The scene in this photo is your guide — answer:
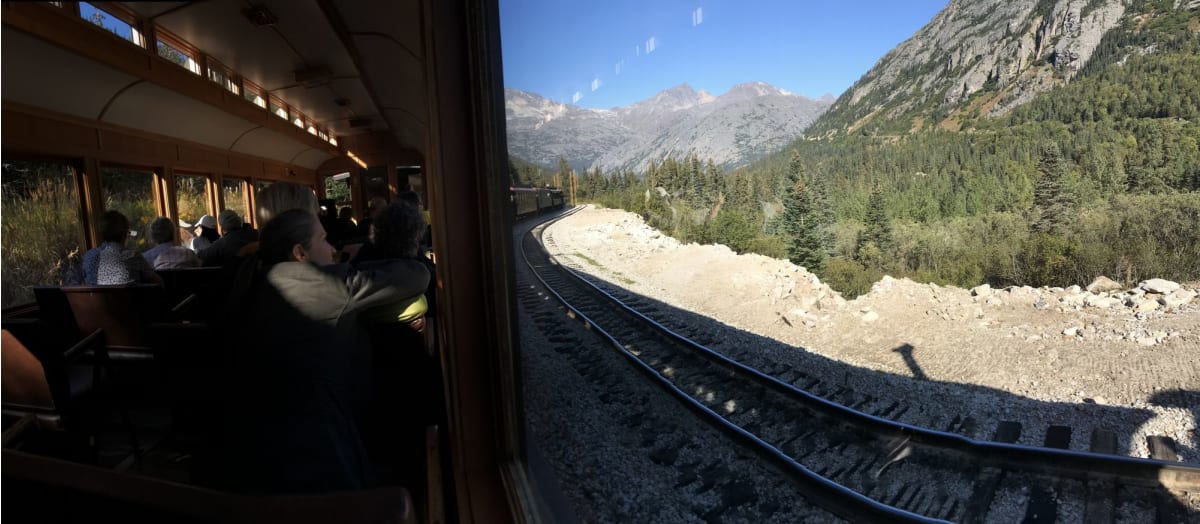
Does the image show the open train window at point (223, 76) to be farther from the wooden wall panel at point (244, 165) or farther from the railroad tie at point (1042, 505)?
the railroad tie at point (1042, 505)

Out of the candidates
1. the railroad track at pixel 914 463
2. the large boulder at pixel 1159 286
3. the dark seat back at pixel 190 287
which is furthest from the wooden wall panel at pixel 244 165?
the large boulder at pixel 1159 286

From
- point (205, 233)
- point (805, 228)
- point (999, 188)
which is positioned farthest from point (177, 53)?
point (805, 228)

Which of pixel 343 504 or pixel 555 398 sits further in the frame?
pixel 555 398

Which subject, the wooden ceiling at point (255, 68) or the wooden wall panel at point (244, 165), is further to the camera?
the wooden wall panel at point (244, 165)

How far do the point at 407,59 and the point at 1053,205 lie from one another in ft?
35.6

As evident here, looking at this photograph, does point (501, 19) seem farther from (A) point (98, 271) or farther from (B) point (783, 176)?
(B) point (783, 176)

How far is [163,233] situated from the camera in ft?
5.19

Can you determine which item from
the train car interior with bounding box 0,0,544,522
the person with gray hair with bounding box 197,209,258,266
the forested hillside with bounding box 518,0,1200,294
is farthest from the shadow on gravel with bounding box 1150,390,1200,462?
the person with gray hair with bounding box 197,209,258,266

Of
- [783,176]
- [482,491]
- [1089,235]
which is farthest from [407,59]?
[783,176]

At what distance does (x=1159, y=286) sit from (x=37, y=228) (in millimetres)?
8385

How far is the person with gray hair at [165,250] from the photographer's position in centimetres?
153

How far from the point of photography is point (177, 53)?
916 mm

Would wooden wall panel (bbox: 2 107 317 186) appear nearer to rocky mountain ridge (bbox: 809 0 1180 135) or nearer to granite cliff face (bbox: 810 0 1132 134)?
rocky mountain ridge (bbox: 809 0 1180 135)

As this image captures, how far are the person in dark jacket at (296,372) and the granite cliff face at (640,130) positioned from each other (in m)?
0.83
